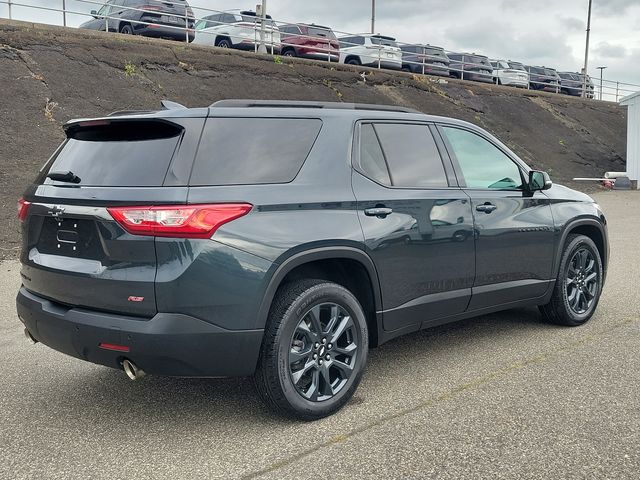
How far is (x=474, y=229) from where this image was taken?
14.6ft

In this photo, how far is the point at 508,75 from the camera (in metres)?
30.8

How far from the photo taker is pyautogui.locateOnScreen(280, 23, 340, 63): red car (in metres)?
24.0

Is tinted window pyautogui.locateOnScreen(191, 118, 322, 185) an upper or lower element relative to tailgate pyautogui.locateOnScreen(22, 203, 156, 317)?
upper

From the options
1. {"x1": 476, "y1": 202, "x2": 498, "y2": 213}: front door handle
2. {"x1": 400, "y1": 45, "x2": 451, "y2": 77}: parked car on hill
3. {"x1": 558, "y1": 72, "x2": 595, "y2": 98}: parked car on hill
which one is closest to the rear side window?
{"x1": 476, "y1": 202, "x2": 498, "y2": 213}: front door handle

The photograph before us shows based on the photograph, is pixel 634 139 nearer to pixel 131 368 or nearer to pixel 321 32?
pixel 321 32

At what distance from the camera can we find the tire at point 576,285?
529 cm

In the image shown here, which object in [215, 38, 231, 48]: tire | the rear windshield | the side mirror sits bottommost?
the side mirror

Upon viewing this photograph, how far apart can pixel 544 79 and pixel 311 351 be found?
111 feet

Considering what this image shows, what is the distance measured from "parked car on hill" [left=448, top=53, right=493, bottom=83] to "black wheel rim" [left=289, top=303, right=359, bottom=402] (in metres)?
27.2

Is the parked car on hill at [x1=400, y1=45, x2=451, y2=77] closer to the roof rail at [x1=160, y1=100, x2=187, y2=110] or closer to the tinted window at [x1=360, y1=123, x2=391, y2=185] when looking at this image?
the tinted window at [x1=360, y1=123, x2=391, y2=185]

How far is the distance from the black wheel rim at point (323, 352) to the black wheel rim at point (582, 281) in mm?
2484

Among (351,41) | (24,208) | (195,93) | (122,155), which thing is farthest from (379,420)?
(351,41)

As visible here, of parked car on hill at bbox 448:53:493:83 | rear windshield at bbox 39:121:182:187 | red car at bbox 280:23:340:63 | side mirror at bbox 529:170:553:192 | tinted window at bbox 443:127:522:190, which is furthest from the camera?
parked car on hill at bbox 448:53:493:83

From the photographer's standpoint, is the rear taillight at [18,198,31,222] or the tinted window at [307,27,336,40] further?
the tinted window at [307,27,336,40]
